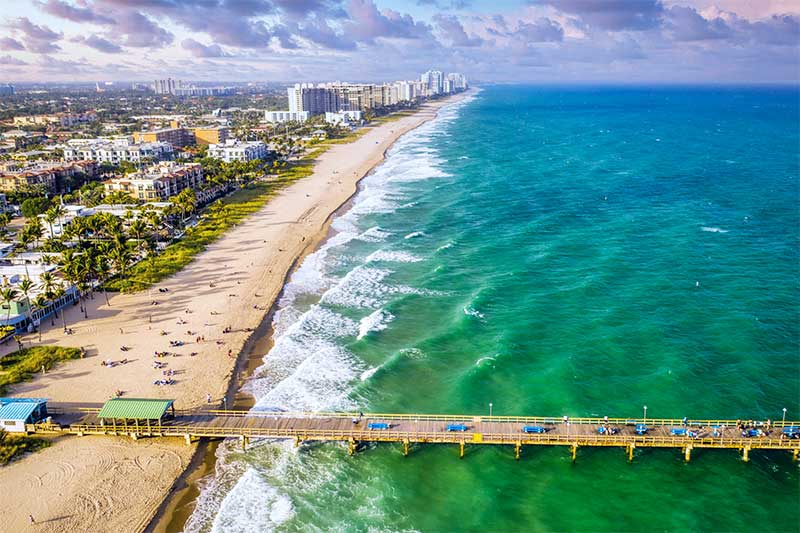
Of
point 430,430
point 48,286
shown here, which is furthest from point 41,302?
point 430,430

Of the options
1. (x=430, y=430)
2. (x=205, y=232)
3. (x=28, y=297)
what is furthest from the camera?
(x=205, y=232)

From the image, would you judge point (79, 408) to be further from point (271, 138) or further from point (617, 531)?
point (271, 138)

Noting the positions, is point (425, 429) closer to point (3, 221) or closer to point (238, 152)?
point (3, 221)

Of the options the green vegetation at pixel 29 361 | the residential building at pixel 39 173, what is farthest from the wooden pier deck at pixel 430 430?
the residential building at pixel 39 173

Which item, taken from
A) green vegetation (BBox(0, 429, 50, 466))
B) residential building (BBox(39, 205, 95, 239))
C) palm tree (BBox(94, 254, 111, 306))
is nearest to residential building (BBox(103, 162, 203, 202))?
residential building (BBox(39, 205, 95, 239))

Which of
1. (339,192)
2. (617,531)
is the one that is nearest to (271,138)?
(339,192)

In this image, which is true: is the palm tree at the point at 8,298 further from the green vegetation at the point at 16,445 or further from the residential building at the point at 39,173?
the residential building at the point at 39,173

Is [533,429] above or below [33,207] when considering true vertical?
below
